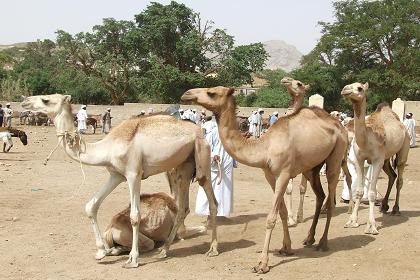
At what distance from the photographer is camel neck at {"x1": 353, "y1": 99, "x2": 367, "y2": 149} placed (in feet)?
25.6

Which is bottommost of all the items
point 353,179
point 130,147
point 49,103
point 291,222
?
point 291,222

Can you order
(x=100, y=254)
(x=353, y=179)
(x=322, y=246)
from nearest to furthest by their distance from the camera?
(x=100, y=254) < (x=322, y=246) < (x=353, y=179)

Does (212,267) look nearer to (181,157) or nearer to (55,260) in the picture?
(181,157)

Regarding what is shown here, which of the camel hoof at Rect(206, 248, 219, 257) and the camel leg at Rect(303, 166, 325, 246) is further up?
the camel leg at Rect(303, 166, 325, 246)

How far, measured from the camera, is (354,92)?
761cm

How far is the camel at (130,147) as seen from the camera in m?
6.76

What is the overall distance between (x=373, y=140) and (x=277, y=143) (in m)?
2.32

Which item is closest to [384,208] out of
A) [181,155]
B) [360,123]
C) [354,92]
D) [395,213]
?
[395,213]

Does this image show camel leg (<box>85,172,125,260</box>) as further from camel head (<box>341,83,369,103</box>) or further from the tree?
the tree

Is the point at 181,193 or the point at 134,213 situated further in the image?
the point at 181,193

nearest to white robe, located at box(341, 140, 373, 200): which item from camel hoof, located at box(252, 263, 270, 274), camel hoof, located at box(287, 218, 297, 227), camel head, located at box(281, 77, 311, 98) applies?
camel hoof, located at box(287, 218, 297, 227)

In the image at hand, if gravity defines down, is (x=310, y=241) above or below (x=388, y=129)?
below

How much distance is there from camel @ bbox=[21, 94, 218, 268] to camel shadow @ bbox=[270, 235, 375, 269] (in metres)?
1.60

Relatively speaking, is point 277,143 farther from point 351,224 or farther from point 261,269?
point 351,224
